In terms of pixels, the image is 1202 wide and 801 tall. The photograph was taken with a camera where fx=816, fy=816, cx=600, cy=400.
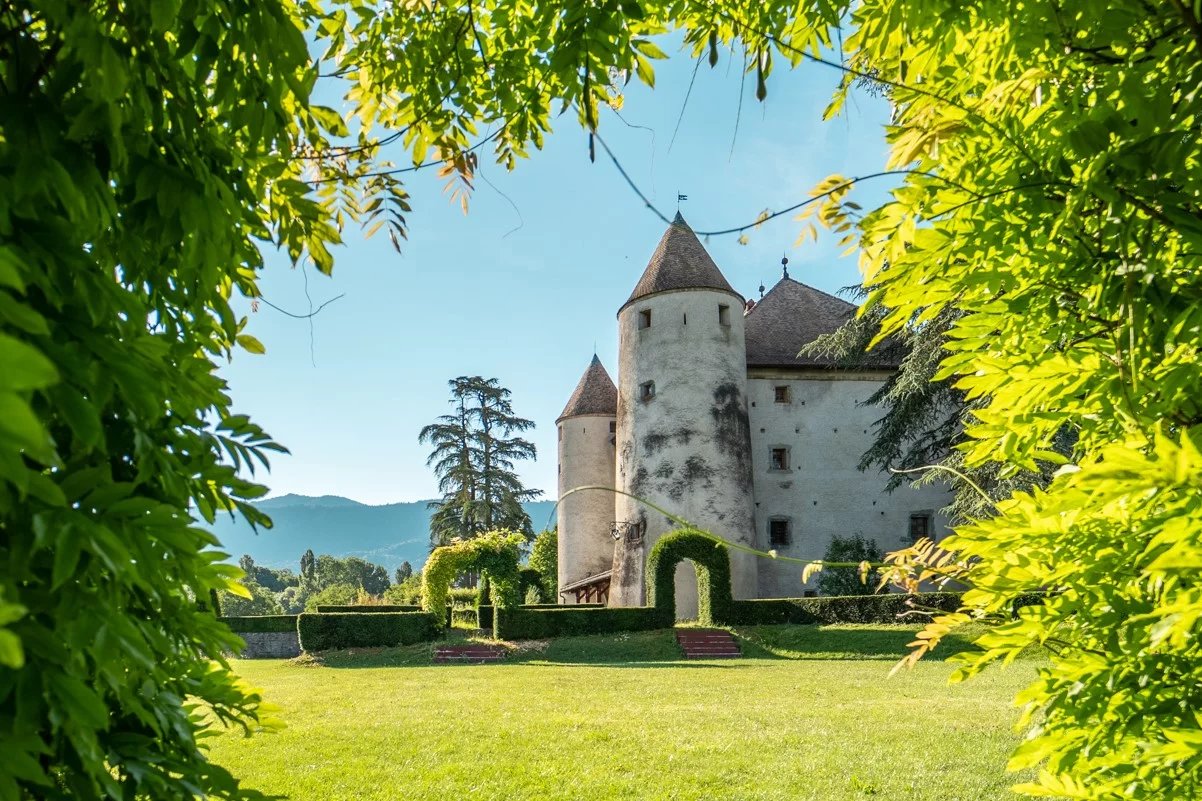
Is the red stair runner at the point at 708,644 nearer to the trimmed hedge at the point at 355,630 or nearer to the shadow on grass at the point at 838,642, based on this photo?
the shadow on grass at the point at 838,642

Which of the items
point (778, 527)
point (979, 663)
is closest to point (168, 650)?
point (979, 663)

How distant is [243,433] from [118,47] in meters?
0.93

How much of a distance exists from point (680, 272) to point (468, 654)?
14956mm

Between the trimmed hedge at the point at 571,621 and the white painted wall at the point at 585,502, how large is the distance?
959 centimetres

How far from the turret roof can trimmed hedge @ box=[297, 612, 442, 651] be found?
15.4m

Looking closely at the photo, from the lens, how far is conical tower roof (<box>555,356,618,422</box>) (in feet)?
118

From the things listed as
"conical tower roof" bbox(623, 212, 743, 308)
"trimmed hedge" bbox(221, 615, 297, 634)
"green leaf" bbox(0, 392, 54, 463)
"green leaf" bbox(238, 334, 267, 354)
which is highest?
"conical tower roof" bbox(623, 212, 743, 308)

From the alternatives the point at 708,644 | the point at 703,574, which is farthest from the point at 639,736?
the point at 703,574

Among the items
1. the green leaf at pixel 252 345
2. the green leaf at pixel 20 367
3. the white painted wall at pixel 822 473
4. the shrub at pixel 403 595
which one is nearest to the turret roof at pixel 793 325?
the white painted wall at pixel 822 473

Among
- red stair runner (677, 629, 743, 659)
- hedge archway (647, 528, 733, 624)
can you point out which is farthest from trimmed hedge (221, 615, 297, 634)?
red stair runner (677, 629, 743, 659)

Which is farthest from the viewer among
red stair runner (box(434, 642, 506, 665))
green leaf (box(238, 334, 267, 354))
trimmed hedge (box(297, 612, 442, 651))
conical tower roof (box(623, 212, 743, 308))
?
conical tower roof (box(623, 212, 743, 308))

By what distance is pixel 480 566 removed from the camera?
79.9 ft

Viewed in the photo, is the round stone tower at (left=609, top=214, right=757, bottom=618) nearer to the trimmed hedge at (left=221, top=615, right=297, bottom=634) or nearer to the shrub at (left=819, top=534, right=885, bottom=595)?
the shrub at (left=819, top=534, right=885, bottom=595)

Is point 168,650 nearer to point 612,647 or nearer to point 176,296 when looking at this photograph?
point 176,296
